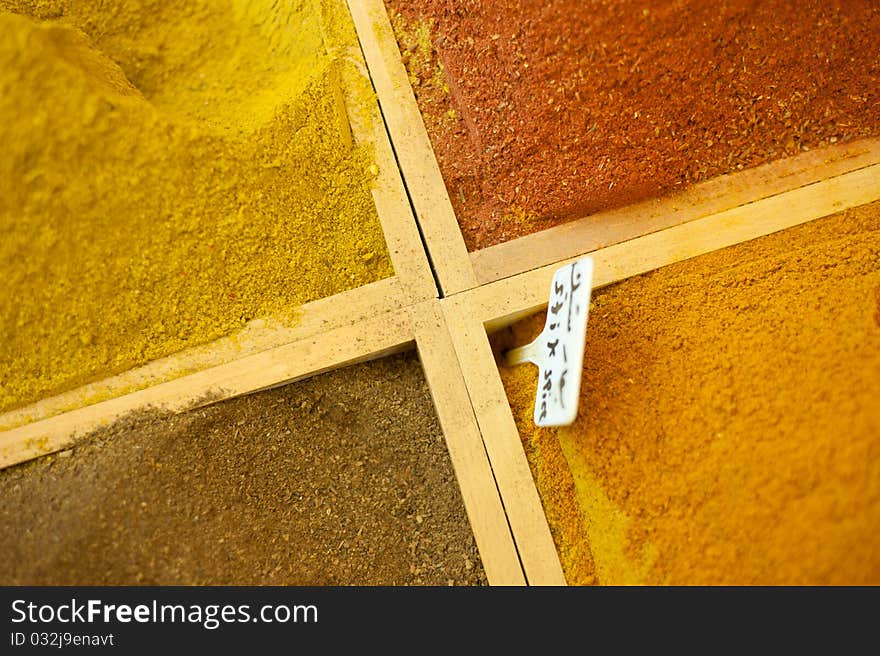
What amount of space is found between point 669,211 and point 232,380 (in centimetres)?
90

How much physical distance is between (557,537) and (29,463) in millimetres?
946

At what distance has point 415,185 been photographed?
1.29m

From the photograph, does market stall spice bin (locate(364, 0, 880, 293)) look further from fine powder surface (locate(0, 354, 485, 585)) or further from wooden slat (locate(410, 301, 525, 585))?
fine powder surface (locate(0, 354, 485, 585))

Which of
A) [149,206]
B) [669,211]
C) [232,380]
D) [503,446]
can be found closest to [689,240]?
[669,211]

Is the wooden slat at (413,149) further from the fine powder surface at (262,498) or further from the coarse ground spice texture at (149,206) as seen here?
the fine powder surface at (262,498)

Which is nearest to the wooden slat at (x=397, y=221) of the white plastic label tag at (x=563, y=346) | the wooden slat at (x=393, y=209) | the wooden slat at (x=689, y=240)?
the wooden slat at (x=393, y=209)

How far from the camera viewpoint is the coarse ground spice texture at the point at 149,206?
3.68 feet

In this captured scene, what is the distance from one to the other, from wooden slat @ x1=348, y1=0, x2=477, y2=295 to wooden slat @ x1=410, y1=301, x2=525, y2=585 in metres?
0.09

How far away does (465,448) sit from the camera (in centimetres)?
118

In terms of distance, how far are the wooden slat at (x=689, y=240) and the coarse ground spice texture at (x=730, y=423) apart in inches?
1.0

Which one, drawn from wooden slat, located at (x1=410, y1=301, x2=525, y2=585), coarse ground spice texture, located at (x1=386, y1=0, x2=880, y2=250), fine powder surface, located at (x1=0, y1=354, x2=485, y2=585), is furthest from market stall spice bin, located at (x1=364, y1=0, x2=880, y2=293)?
fine powder surface, located at (x1=0, y1=354, x2=485, y2=585)

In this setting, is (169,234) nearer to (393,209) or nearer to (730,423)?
(393,209)
